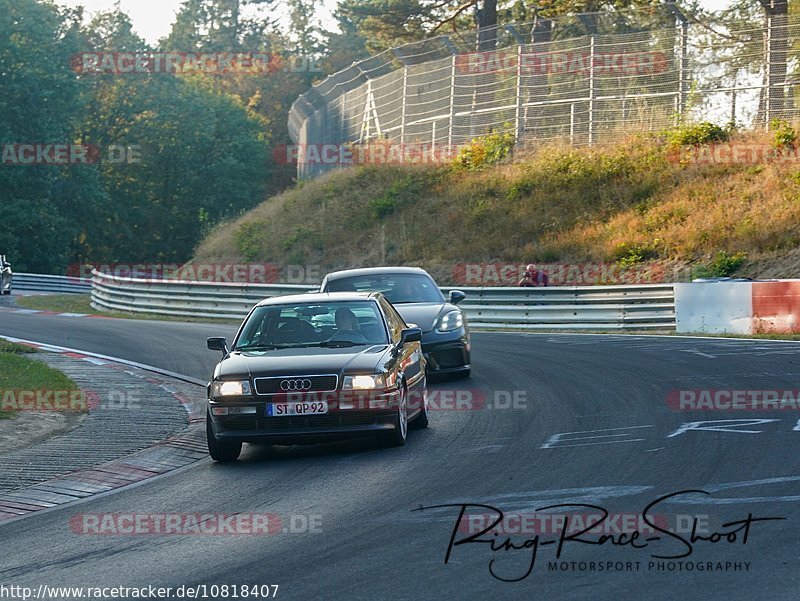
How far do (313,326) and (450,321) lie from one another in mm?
4292

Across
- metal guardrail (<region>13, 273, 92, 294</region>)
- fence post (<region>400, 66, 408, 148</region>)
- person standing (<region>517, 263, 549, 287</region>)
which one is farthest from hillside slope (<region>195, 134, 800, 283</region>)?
metal guardrail (<region>13, 273, 92, 294</region>)

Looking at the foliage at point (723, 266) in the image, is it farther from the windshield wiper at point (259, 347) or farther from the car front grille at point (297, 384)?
the car front grille at point (297, 384)

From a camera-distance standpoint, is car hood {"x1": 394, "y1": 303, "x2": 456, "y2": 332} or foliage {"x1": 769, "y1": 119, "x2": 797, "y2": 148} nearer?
car hood {"x1": 394, "y1": 303, "x2": 456, "y2": 332}

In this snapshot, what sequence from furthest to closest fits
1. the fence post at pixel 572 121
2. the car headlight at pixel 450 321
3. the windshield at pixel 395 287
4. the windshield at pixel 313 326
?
the fence post at pixel 572 121 < the windshield at pixel 395 287 < the car headlight at pixel 450 321 < the windshield at pixel 313 326

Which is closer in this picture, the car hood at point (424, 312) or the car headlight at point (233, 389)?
the car headlight at point (233, 389)

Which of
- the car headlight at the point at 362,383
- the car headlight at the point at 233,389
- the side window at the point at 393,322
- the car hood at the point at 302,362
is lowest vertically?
the car headlight at the point at 233,389

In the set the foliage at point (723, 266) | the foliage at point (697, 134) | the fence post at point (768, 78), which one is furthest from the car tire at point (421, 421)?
the foliage at point (697, 134)

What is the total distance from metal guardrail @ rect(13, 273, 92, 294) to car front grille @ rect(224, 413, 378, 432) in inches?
1480

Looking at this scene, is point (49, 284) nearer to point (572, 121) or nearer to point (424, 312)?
point (572, 121)

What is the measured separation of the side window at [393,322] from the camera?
1194 cm

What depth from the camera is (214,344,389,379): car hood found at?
10.4m

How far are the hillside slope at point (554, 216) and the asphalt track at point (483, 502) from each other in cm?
1502

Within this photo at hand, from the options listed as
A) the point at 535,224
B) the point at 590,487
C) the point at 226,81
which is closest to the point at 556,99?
the point at 535,224

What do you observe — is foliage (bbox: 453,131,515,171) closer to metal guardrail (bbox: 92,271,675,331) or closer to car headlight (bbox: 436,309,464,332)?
metal guardrail (bbox: 92,271,675,331)
